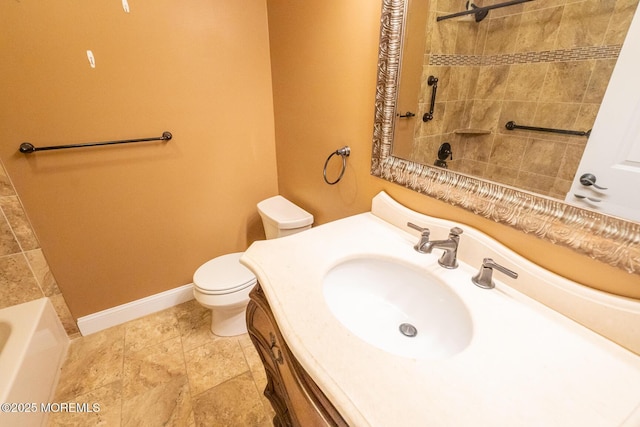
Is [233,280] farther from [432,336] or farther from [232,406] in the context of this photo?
[432,336]

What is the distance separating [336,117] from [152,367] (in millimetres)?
1591

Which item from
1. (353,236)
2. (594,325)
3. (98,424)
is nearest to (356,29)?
(353,236)

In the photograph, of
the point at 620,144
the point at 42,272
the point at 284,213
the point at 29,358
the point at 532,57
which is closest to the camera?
the point at 620,144

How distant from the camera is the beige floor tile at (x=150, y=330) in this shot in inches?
65.0

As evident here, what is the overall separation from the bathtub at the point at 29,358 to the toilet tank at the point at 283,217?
47.5 inches

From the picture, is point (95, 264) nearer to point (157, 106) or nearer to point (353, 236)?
point (157, 106)

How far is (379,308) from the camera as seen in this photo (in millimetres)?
899

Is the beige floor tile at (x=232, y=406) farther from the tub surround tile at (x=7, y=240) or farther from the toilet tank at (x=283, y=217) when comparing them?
the tub surround tile at (x=7, y=240)

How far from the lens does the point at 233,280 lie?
5.09 ft

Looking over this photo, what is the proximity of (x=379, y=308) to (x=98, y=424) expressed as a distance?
1.35m

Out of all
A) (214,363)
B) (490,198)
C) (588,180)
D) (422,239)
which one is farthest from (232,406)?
(588,180)

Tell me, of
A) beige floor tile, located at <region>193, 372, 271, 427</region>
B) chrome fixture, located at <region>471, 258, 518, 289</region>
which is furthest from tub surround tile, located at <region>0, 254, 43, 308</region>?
chrome fixture, located at <region>471, 258, 518, 289</region>

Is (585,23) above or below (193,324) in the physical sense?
above

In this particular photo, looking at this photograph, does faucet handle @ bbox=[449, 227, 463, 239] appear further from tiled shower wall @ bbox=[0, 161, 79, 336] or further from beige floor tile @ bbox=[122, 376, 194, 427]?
tiled shower wall @ bbox=[0, 161, 79, 336]
